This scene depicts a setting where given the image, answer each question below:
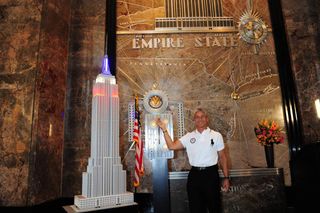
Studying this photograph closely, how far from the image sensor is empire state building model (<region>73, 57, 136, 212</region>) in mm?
2618

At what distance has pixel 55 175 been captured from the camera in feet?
14.5

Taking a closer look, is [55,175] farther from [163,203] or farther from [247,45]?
[247,45]

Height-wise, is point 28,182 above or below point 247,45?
below

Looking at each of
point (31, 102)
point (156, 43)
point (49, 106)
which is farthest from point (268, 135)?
point (31, 102)

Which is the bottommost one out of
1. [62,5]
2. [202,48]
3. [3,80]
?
[3,80]

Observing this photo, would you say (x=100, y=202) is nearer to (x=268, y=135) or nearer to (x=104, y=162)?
(x=104, y=162)

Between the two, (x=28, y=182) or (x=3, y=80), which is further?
(x=3, y=80)

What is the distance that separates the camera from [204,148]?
3.05 m

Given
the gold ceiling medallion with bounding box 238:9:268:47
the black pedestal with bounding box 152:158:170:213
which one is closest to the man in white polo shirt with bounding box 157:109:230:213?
the black pedestal with bounding box 152:158:170:213

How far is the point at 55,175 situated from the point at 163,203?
2075 mm

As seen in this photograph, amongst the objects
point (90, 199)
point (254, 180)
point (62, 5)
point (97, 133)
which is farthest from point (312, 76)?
point (62, 5)

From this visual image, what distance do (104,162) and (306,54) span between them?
4.78 metres

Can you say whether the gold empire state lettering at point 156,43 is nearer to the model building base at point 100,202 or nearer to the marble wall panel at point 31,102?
the marble wall panel at point 31,102

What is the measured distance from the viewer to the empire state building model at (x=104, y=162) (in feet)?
8.59
